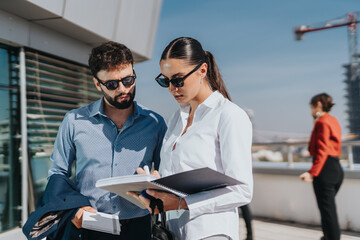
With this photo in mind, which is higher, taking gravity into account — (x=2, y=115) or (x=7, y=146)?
(x=2, y=115)

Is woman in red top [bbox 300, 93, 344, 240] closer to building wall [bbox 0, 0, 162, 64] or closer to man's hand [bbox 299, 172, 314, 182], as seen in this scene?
man's hand [bbox 299, 172, 314, 182]

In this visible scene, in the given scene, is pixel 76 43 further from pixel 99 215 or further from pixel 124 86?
pixel 99 215

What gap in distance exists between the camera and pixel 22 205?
161 inches

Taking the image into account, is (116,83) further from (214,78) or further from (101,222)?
(101,222)

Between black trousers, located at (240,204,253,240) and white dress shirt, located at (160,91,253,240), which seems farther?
black trousers, located at (240,204,253,240)

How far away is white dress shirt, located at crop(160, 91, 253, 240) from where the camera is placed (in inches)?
56.2

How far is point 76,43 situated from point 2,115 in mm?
1641

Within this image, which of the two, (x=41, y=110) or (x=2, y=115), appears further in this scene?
(x=41, y=110)

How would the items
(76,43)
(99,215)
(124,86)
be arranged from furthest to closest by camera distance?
1. (76,43)
2. (124,86)
3. (99,215)

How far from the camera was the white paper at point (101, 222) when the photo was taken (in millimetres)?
1696

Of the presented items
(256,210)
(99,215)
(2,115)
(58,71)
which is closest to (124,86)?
(99,215)

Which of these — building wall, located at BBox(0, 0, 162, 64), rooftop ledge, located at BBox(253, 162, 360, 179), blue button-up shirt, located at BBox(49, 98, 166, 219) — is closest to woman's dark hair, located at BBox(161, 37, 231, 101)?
blue button-up shirt, located at BBox(49, 98, 166, 219)

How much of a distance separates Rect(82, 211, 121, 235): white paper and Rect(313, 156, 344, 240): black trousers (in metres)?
2.95

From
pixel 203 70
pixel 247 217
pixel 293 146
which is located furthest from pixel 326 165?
pixel 203 70
